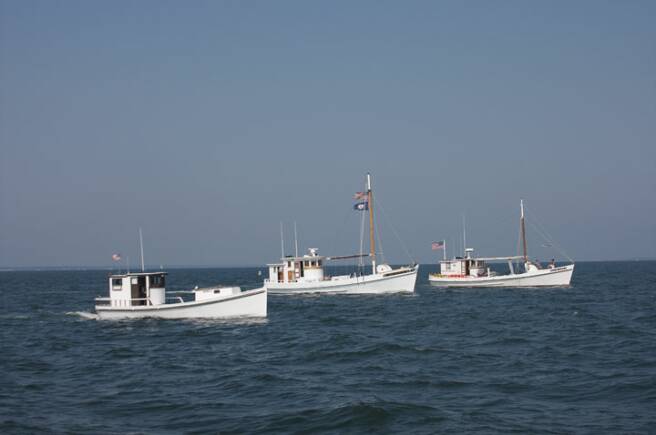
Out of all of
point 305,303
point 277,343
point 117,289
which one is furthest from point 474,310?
point 117,289

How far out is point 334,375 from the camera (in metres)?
23.3

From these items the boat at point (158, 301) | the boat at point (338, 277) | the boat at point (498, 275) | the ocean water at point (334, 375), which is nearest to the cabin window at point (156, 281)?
the boat at point (158, 301)

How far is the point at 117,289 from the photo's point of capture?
1560 inches

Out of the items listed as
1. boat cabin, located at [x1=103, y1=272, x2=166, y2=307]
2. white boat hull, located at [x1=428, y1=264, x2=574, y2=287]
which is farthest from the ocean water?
white boat hull, located at [x1=428, y1=264, x2=574, y2=287]

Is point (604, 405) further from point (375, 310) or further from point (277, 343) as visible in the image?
point (375, 310)

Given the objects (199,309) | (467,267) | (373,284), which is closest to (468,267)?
(467,267)

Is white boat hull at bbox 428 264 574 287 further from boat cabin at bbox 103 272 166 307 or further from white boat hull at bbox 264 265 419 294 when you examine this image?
boat cabin at bbox 103 272 166 307

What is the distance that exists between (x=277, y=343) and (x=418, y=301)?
29696 millimetres

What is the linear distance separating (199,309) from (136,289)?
4019 mm

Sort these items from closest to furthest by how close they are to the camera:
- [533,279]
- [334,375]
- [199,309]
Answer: [334,375] → [199,309] → [533,279]

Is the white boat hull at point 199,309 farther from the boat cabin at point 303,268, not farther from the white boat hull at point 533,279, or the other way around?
the white boat hull at point 533,279

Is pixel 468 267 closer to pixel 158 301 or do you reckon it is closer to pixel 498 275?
pixel 498 275

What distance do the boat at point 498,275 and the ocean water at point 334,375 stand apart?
34562 millimetres

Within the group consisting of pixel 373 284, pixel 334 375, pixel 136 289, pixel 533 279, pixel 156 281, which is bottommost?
pixel 533 279
